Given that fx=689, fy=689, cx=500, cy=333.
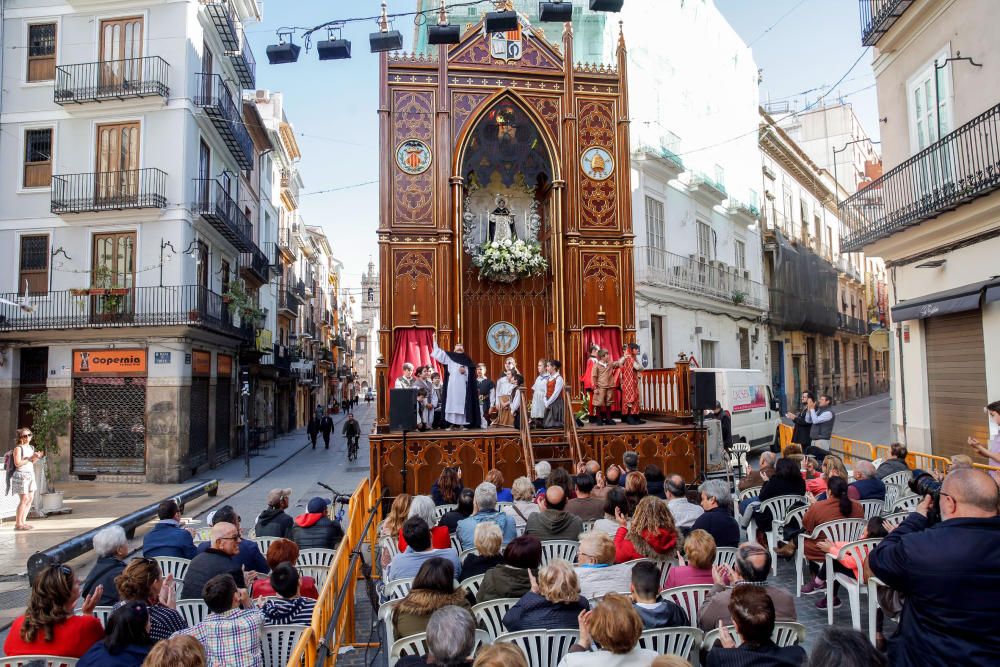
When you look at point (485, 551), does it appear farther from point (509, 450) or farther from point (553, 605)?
point (509, 450)

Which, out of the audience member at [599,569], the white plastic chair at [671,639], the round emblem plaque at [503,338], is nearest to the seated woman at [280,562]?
the audience member at [599,569]

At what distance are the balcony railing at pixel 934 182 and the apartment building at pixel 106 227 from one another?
1679cm

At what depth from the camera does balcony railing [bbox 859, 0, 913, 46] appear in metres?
13.5

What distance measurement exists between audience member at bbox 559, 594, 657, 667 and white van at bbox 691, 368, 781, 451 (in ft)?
45.2

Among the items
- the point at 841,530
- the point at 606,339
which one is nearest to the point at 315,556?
the point at 841,530

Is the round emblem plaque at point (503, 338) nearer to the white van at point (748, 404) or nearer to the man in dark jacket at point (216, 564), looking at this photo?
the white van at point (748, 404)

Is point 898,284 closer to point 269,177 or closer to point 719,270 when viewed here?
point 719,270

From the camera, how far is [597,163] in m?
15.5

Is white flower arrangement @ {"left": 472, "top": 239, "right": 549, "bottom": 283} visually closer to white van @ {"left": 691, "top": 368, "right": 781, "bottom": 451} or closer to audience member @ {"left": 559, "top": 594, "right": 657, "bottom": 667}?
white van @ {"left": 691, "top": 368, "right": 781, "bottom": 451}

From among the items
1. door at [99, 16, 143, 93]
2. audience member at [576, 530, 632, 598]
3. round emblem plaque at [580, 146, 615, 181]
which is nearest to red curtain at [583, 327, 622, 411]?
round emblem plaque at [580, 146, 615, 181]

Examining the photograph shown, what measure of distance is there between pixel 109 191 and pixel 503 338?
11.7m

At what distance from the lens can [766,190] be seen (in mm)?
32406

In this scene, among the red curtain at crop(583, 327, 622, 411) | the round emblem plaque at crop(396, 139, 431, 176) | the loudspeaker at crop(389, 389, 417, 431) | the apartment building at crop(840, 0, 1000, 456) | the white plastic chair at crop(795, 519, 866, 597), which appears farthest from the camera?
the red curtain at crop(583, 327, 622, 411)

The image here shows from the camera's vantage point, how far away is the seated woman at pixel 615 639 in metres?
3.11
